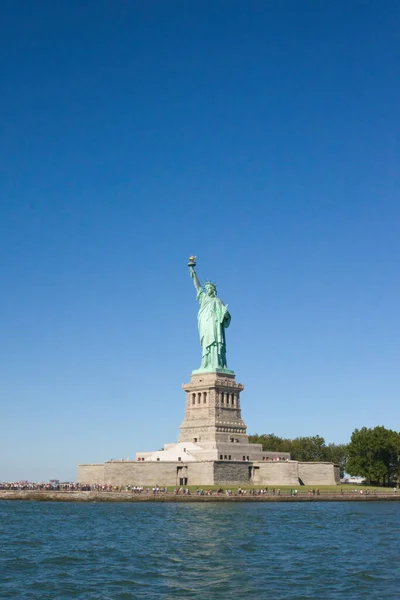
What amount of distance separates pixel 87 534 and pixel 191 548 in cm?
1023

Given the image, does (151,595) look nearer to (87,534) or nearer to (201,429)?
(87,534)

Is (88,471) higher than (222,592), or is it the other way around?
(88,471)

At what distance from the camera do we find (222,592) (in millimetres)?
27859

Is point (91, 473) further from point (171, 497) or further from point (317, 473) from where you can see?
point (317, 473)

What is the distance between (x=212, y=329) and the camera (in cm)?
10175

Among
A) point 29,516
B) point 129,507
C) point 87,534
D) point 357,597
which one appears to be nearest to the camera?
point 357,597

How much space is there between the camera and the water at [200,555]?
1125 inches

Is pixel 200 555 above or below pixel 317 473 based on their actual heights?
below

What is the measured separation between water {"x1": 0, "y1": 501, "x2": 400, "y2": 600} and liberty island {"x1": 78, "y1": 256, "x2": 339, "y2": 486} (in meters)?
24.1

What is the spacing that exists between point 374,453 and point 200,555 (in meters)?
67.0

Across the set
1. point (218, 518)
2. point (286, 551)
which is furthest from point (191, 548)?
point (218, 518)

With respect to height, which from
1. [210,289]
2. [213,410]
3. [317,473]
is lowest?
[317,473]

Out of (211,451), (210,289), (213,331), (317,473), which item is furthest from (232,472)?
(210,289)

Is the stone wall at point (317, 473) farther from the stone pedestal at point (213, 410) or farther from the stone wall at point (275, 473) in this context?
the stone pedestal at point (213, 410)
